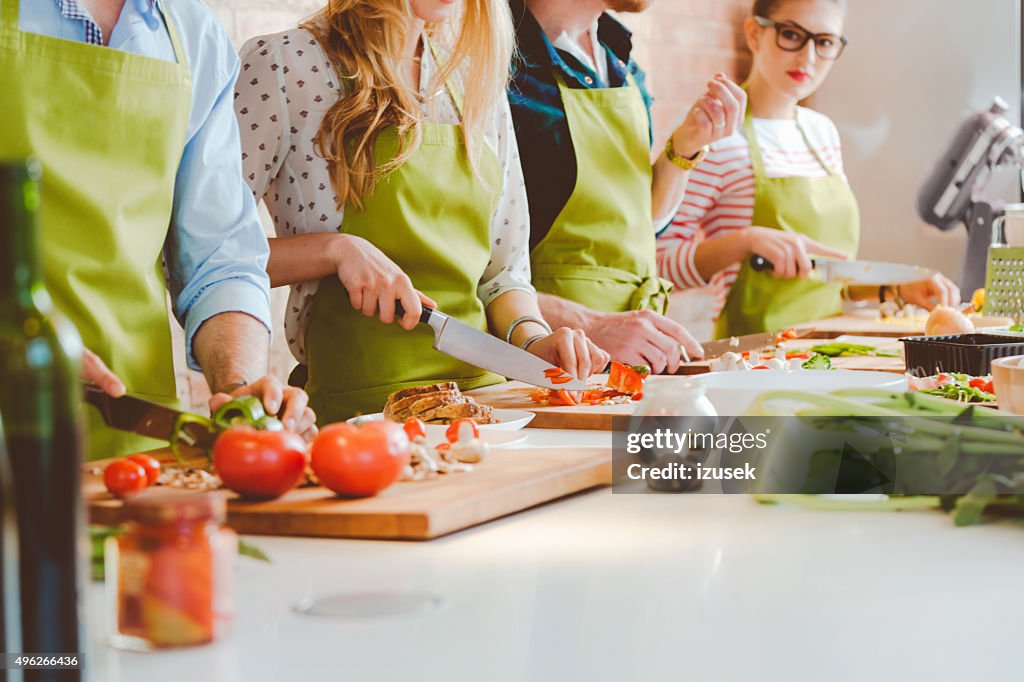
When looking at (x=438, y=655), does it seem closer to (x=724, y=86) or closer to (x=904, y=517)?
(x=904, y=517)

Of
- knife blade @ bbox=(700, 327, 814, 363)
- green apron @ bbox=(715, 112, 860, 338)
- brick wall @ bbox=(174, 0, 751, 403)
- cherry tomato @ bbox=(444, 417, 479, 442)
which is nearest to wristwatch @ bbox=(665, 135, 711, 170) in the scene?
knife blade @ bbox=(700, 327, 814, 363)

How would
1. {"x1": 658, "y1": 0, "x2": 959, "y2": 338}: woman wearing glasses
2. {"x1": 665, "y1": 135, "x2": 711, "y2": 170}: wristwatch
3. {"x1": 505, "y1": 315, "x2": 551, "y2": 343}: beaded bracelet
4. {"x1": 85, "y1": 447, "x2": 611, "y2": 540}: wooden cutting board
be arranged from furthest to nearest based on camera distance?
{"x1": 658, "y1": 0, "x2": 959, "y2": 338}: woman wearing glasses → {"x1": 665, "y1": 135, "x2": 711, "y2": 170}: wristwatch → {"x1": 505, "y1": 315, "x2": 551, "y2": 343}: beaded bracelet → {"x1": 85, "y1": 447, "x2": 611, "y2": 540}: wooden cutting board

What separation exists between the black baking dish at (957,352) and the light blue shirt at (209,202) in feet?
2.96

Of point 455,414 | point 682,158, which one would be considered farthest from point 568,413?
point 682,158

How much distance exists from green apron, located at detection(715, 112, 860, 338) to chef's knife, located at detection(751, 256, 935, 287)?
2.4 inches

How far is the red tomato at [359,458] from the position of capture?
996mm

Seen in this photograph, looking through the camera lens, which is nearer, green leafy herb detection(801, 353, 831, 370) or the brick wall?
green leafy herb detection(801, 353, 831, 370)

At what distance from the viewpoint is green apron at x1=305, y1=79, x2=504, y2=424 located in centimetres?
185

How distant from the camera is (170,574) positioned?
667 millimetres

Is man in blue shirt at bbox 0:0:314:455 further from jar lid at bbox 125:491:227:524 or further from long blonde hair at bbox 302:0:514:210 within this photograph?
jar lid at bbox 125:491:227:524

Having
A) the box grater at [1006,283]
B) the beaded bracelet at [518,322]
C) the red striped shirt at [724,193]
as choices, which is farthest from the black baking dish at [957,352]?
the red striped shirt at [724,193]

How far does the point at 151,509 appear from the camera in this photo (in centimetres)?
65

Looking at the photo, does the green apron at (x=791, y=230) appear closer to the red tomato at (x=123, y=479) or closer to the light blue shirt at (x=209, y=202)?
the light blue shirt at (x=209, y=202)

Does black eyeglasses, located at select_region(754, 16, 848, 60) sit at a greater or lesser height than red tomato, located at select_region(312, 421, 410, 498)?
greater
